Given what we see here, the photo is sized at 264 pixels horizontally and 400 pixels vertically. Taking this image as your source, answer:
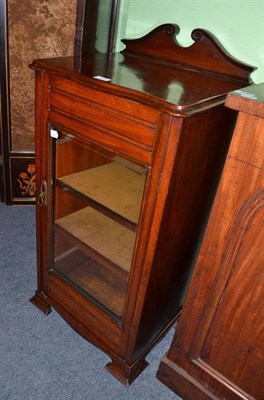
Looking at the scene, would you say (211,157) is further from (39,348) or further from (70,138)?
(39,348)

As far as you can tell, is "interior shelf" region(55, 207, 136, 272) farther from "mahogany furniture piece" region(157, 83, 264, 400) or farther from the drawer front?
the drawer front

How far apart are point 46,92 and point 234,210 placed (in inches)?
25.6

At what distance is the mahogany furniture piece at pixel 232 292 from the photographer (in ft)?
2.72

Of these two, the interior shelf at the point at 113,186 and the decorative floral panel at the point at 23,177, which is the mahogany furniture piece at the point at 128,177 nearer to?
the interior shelf at the point at 113,186

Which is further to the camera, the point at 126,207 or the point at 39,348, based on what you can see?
the point at 39,348

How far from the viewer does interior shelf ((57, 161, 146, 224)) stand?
3.69ft

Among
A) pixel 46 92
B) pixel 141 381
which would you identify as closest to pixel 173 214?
pixel 46 92

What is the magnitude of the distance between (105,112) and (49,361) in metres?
0.98

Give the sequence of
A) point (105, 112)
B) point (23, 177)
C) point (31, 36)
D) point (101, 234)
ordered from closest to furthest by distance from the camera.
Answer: point (105, 112) → point (101, 234) → point (31, 36) → point (23, 177)

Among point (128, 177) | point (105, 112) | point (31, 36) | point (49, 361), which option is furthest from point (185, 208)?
point (31, 36)

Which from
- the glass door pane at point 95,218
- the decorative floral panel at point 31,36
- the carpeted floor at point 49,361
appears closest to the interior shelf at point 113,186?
the glass door pane at point 95,218

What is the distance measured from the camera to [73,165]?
1271 millimetres

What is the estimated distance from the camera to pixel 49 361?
4.39 ft

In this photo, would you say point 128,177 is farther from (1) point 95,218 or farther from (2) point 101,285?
(2) point 101,285
